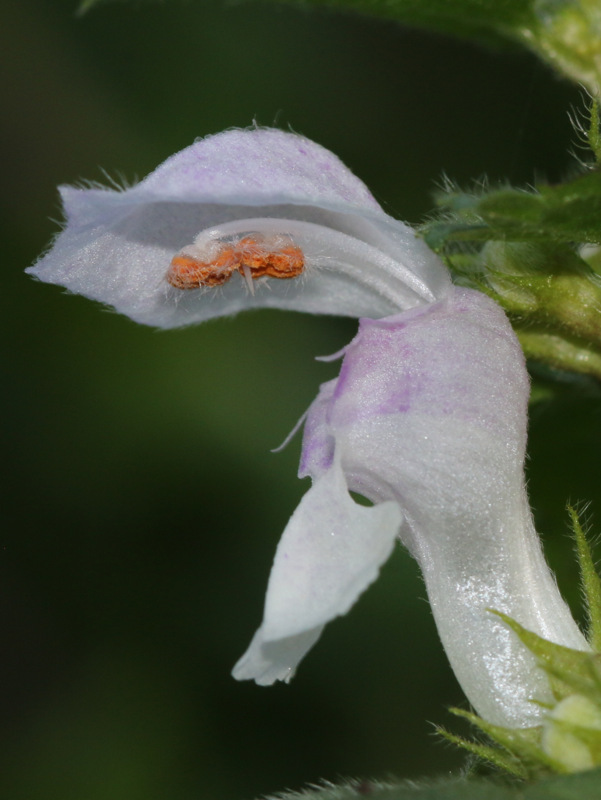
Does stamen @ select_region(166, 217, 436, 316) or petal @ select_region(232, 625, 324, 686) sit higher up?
stamen @ select_region(166, 217, 436, 316)

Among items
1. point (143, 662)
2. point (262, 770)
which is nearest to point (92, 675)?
point (143, 662)

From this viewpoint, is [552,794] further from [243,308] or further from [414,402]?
[243,308]

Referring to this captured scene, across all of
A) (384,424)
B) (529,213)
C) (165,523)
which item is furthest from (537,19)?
(165,523)

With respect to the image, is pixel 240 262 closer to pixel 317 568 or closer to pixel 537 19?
pixel 317 568

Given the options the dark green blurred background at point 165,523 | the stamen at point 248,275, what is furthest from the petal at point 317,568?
the dark green blurred background at point 165,523

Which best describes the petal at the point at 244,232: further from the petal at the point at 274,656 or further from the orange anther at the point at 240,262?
the petal at the point at 274,656

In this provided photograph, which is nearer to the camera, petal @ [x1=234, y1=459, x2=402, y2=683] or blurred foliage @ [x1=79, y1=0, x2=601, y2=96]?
petal @ [x1=234, y1=459, x2=402, y2=683]

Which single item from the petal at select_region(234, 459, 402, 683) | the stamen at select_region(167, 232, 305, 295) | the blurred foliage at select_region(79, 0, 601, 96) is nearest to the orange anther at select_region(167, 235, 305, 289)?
the stamen at select_region(167, 232, 305, 295)

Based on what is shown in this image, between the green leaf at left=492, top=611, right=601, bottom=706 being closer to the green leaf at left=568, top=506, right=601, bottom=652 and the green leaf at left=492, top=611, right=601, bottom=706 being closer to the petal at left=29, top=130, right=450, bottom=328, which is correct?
the green leaf at left=568, top=506, right=601, bottom=652
